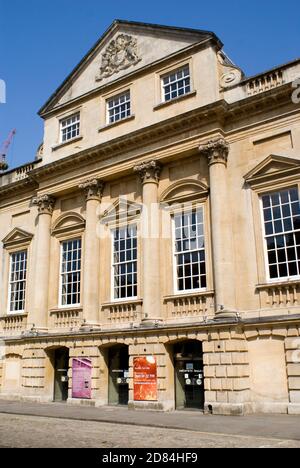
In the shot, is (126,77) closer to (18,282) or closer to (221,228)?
(221,228)

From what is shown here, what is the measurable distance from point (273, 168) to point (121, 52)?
36.5ft

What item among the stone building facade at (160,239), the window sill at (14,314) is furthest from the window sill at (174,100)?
the window sill at (14,314)

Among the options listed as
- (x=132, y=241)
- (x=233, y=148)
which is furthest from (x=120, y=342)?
(x=233, y=148)

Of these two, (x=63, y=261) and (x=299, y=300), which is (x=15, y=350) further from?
(x=299, y=300)

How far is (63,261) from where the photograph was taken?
23.7 meters

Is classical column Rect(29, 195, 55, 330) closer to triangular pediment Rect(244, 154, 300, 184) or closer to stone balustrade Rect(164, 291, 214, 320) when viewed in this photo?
stone balustrade Rect(164, 291, 214, 320)

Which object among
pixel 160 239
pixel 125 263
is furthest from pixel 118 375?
pixel 160 239

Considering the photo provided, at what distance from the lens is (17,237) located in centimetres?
2612

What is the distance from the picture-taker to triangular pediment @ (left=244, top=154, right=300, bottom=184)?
17.3m

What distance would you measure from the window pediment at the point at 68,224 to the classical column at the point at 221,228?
24.3ft

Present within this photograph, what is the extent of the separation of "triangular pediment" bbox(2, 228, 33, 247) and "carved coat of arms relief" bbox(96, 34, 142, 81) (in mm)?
9319

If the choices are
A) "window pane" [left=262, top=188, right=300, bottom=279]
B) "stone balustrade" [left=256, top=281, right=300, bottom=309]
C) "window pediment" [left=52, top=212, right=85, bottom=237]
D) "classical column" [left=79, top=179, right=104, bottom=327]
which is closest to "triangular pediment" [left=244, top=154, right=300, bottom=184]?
"window pane" [left=262, top=188, right=300, bottom=279]

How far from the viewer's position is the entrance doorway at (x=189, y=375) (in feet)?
58.2

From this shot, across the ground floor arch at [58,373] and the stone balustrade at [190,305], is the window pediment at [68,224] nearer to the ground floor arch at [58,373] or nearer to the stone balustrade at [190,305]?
the ground floor arch at [58,373]
